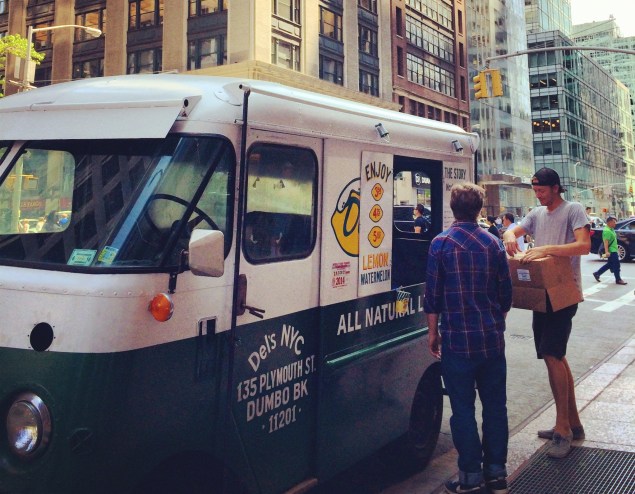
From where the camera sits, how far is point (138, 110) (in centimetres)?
285

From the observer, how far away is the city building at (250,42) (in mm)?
33156

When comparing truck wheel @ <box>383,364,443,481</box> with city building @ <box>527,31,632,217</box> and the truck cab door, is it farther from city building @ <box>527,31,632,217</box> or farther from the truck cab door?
city building @ <box>527,31,632,217</box>

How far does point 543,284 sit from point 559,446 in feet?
4.34

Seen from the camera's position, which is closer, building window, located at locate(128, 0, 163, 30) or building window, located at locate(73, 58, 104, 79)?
building window, located at locate(128, 0, 163, 30)

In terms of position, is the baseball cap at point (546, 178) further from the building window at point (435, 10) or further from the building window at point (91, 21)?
the building window at point (435, 10)

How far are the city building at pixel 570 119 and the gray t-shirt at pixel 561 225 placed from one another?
273 ft

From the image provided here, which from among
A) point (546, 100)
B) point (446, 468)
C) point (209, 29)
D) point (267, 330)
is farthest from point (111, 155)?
point (546, 100)

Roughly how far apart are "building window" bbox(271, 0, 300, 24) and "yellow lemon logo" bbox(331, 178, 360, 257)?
1282 inches

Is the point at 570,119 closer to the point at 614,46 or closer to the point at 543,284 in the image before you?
the point at 614,46

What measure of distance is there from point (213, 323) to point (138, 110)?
3.57ft

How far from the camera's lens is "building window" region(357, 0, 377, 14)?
42.5m

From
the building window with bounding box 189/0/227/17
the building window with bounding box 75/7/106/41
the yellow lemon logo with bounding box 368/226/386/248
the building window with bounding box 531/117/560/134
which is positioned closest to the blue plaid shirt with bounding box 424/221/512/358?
the yellow lemon logo with bounding box 368/226/386/248

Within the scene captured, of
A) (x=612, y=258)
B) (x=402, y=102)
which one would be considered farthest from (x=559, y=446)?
(x=402, y=102)

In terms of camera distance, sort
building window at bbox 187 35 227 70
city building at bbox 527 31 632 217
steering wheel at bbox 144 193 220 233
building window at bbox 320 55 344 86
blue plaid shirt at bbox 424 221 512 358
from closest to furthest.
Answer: steering wheel at bbox 144 193 220 233
blue plaid shirt at bbox 424 221 512 358
building window at bbox 187 35 227 70
building window at bbox 320 55 344 86
city building at bbox 527 31 632 217
